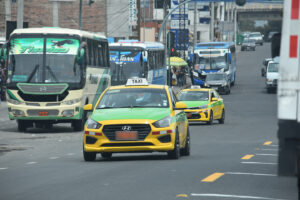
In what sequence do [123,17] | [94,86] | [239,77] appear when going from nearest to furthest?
[94,86] < [239,77] < [123,17]

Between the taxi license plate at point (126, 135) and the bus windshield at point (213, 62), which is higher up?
the taxi license plate at point (126, 135)

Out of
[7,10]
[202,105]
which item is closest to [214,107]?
[202,105]

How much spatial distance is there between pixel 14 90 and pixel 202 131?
6473 millimetres

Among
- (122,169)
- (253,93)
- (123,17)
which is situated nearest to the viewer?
(122,169)

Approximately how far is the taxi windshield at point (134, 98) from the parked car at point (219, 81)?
130 ft

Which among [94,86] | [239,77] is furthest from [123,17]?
[94,86]

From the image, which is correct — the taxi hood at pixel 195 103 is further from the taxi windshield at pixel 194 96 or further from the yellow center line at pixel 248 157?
the yellow center line at pixel 248 157

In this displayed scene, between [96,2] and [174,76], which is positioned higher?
[96,2]

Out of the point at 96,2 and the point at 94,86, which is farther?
the point at 96,2

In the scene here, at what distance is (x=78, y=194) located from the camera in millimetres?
→ 11289

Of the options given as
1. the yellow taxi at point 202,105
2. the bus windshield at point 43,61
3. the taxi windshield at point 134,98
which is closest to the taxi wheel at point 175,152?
the taxi windshield at point 134,98

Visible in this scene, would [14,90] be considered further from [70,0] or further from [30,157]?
[70,0]

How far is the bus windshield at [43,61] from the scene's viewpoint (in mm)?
29047

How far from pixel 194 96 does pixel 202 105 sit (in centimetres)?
144
